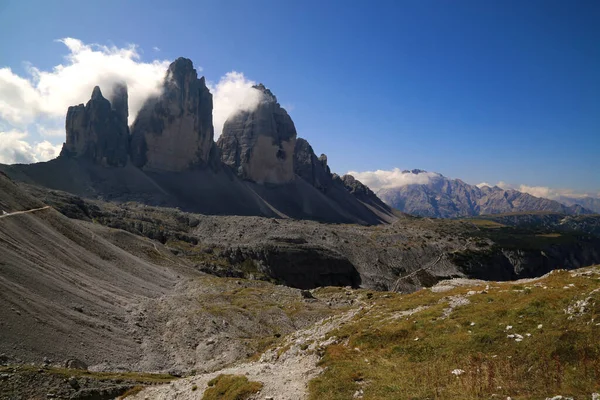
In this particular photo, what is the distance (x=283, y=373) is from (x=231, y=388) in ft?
10.7

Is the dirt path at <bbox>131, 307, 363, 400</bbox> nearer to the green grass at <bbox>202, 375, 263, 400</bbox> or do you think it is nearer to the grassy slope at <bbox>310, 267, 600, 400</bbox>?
the green grass at <bbox>202, 375, 263, 400</bbox>

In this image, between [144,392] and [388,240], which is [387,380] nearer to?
[144,392]

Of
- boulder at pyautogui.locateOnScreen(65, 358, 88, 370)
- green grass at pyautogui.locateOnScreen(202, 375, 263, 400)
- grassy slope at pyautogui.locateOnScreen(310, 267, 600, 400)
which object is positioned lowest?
boulder at pyautogui.locateOnScreen(65, 358, 88, 370)

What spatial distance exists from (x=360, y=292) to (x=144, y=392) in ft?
176

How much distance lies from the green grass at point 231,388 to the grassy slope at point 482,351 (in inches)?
153

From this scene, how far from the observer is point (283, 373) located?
76.3 ft

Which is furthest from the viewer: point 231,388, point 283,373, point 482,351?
point 283,373

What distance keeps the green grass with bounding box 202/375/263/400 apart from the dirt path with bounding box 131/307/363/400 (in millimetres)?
588

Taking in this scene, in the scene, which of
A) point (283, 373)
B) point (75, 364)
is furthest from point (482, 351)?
point (75, 364)

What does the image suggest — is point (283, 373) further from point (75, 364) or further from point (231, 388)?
point (75, 364)

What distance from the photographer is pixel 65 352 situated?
36.5 metres

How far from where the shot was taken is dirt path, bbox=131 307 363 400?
20328 millimetres

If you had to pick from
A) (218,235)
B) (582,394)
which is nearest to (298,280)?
(218,235)

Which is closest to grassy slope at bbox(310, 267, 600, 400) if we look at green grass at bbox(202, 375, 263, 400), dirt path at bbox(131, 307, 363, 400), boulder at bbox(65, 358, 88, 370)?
dirt path at bbox(131, 307, 363, 400)
